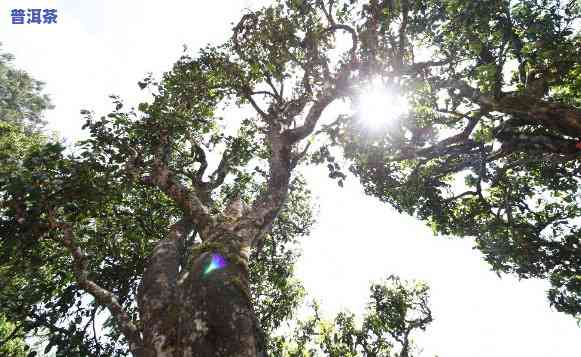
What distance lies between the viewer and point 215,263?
4.89 meters

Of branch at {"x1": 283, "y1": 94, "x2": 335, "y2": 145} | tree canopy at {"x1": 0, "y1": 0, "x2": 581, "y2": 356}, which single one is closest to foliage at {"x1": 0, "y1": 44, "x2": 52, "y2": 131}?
tree canopy at {"x1": 0, "y1": 0, "x2": 581, "y2": 356}

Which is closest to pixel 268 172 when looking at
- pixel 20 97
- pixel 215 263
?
pixel 215 263

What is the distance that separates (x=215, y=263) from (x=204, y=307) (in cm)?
84

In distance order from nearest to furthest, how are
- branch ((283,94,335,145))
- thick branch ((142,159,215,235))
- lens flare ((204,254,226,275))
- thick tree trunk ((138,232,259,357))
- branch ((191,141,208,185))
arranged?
thick tree trunk ((138,232,259,357)), lens flare ((204,254,226,275)), thick branch ((142,159,215,235)), branch ((283,94,335,145)), branch ((191,141,208,185))

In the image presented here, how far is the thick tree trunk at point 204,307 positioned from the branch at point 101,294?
184mm

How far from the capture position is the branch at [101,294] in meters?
4.75

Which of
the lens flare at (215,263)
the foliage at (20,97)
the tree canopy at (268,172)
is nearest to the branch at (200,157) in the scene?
the tree canopy at (268,172)

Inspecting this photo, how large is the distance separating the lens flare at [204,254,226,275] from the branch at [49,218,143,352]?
143 cm

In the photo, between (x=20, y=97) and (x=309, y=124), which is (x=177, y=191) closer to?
(x=309, y=124)

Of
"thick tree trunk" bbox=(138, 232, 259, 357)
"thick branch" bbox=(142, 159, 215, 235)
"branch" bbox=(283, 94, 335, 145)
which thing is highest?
"branch" bbox=(283, 94, 335, 145)

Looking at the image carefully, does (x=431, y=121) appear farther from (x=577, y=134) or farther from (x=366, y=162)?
(x=577, y=134)

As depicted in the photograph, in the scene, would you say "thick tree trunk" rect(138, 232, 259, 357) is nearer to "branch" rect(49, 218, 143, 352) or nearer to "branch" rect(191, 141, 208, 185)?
"branch" rect(49, 218, 143, 352)

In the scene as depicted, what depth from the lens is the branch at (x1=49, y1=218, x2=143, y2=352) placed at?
475 centimetres

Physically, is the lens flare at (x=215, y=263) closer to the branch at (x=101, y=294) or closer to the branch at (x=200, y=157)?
the branch at (x=101, y=294)
